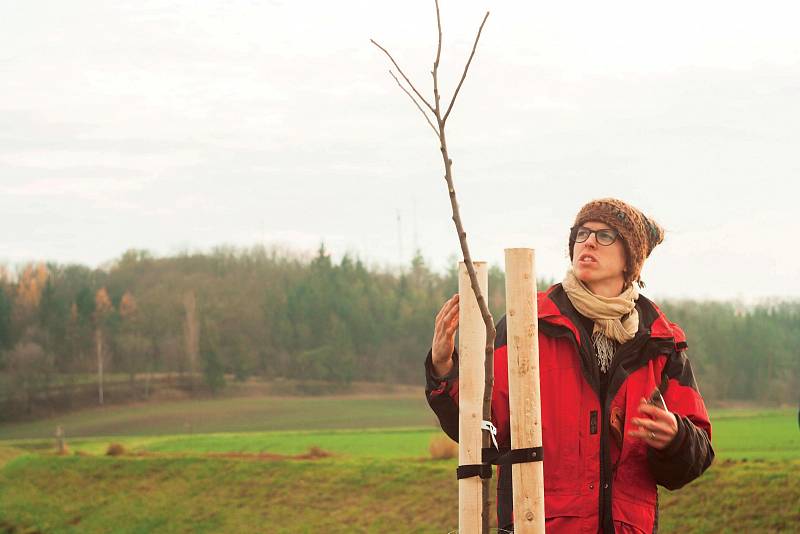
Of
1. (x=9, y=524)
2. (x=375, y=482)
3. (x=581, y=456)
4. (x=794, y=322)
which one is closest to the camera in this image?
(x=581, y=456)

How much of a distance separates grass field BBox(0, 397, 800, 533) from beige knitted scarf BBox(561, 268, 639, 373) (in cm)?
773

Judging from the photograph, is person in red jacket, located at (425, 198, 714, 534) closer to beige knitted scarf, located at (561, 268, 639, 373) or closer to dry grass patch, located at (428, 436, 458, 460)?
beige knitted scarf, located at (561, 268, 639, 373)

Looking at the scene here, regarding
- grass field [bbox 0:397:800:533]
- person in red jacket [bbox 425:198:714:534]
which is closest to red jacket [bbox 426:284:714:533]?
person in red jacket [bbox 425:198:714:534]

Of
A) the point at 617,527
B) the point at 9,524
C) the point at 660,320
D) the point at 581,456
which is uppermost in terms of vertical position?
the point at 660,320

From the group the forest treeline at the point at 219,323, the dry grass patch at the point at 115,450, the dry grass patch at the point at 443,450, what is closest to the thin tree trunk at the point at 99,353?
the forest treeline at the point at 219,323

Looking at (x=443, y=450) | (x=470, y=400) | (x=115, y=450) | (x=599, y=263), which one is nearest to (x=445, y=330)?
(x=470, y=400)

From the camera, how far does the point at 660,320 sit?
3.13 m

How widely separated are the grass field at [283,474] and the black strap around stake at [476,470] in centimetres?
800

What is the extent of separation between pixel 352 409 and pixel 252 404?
7.78 ft

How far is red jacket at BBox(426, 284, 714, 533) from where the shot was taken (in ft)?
9.81

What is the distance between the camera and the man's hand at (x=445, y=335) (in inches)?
113

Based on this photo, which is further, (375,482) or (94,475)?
(94,475)

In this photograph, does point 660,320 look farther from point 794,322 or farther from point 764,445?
point 794,322

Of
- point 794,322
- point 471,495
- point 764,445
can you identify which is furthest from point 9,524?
point 471,495
